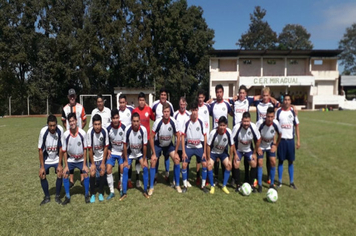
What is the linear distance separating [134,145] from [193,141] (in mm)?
1246

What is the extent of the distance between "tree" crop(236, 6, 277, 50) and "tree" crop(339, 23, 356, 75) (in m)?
23.8

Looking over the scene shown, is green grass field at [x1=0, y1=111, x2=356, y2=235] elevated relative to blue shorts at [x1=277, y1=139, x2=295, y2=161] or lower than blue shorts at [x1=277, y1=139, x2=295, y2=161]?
lower

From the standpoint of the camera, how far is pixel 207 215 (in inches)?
158

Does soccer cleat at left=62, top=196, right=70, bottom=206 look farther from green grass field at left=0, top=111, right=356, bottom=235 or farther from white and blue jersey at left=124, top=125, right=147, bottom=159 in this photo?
white and blue jersey at left=124, top=125, right=147, bottom=159

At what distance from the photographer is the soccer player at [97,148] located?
460cm

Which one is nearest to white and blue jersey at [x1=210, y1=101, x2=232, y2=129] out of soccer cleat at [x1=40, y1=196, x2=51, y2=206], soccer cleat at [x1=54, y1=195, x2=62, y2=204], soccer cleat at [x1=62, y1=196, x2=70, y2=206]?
soccer cleat at [x1=62, y1=196, x2=70, y2=206]

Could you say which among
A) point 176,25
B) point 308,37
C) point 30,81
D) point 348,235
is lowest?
point 348,235

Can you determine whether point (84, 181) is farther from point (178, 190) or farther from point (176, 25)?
point (176, 25)

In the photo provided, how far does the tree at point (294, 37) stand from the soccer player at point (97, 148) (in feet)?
222

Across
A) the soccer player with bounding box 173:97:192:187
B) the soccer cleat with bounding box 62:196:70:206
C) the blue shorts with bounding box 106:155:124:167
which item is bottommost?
the soccer cleat with bounding box 62:196:70:206

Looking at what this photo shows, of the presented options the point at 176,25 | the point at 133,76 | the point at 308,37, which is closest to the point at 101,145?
the point at 133,76

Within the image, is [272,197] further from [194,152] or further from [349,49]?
[349,49]

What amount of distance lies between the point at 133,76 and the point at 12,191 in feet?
85.3

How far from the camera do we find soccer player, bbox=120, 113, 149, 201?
476 centimetres
